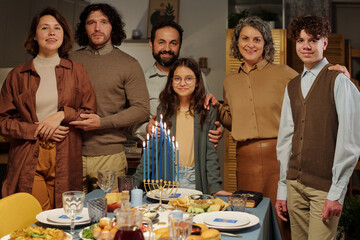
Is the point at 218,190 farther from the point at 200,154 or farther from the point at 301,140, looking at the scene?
the point at 301,140

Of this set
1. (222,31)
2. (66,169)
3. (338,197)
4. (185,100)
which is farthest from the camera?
(222,31)

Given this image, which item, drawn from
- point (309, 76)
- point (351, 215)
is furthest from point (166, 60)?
point (351, 215)

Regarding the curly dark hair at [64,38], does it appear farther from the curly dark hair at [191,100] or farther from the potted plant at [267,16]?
the potted plant at [267,16]

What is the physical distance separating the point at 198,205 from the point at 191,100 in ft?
3.21

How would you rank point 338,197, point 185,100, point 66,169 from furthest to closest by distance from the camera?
1. point 185,100
2. point 66,169
3. point 338,197

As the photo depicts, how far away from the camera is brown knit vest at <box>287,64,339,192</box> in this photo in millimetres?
2158

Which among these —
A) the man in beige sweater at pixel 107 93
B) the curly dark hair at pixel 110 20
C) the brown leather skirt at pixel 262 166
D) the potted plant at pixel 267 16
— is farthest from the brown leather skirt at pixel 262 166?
the potted plant at pixel 267 16

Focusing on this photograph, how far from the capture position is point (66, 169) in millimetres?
2508

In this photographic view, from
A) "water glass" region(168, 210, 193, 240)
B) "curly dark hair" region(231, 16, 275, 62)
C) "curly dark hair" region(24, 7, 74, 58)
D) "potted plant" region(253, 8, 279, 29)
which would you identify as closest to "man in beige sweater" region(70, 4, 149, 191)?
"curly dark hair" region(24, 7, 74, 58)

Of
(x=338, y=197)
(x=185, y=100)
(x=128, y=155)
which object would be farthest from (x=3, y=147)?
(x=338, y=197)

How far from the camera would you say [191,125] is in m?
2.67

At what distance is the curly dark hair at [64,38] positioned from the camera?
8.76 feet

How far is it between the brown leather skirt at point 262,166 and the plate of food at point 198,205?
89 cm

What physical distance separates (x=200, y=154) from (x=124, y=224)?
4.85 ft
